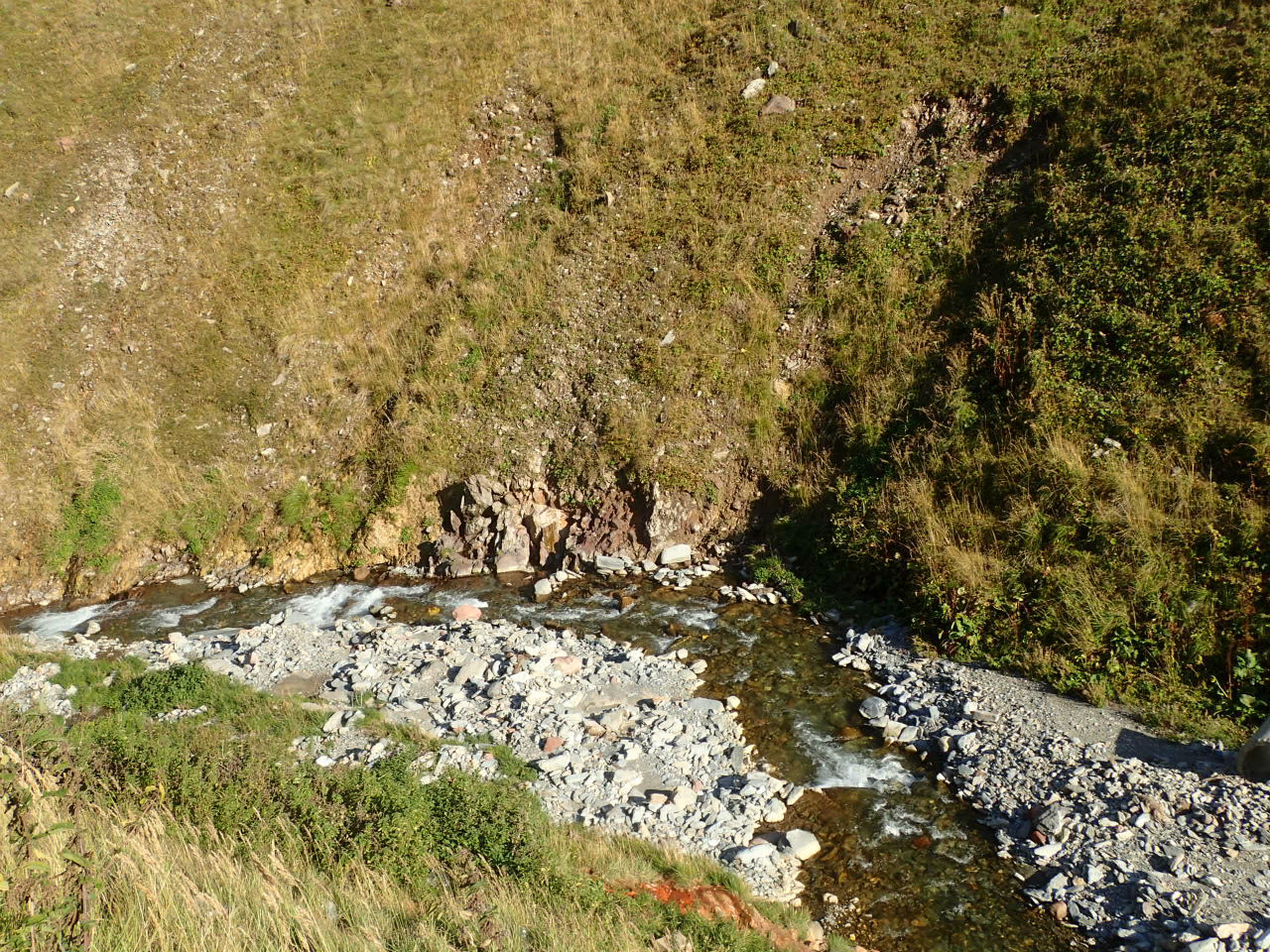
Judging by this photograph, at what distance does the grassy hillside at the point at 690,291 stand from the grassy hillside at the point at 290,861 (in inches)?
246

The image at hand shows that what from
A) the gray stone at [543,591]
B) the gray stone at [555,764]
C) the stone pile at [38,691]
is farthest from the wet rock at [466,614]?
the stone pile at [38,691]

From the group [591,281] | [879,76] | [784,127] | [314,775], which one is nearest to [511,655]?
[314,775]

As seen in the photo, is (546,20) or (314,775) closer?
(314,775)

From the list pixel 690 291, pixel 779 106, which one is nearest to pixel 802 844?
pixel 690 291

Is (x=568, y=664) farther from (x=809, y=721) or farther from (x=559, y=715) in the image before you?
(x=809, y=721)

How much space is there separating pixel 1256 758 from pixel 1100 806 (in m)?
1.49

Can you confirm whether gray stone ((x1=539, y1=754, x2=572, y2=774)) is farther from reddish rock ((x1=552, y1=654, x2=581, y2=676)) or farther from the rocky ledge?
reddish rock ((x1=552, y1=654, x2=581, y2=676))

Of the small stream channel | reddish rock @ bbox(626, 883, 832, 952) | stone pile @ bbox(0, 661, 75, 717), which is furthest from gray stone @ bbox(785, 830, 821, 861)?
stone pile @ bbox(0, 661, 75, 717)

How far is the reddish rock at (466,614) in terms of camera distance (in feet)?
41.1

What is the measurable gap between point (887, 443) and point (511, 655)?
22.7ft

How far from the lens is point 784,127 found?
1847 centimetres

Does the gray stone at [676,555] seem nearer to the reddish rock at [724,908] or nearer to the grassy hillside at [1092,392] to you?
the grassy hillside at [1092,392]

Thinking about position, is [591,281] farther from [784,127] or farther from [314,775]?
[314,775]

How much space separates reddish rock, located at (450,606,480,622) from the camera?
12523 mm
